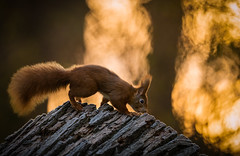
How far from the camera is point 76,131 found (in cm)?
246

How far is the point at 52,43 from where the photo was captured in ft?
17.7

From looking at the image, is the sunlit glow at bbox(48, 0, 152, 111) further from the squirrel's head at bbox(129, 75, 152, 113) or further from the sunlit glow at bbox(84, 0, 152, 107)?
the squirrel's head at bbox(129, 75, 152, 113)

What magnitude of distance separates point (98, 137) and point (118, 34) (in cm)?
378

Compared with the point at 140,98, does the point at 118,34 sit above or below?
above

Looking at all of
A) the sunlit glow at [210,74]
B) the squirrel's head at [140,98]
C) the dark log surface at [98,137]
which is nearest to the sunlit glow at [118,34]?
the sunlit glow at [210,74]

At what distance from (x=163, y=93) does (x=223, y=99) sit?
47.3 inches

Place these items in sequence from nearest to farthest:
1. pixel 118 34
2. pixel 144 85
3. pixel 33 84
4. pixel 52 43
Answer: pixel 33 84 < pixel 144 85 < pixel 52 43 < pixel 118 34

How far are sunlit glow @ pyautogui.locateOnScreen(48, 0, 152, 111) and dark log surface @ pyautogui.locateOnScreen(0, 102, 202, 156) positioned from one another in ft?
9.10

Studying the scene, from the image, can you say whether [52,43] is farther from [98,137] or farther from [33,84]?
[98,137]

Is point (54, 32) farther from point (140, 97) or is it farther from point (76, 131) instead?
point (76, 131)

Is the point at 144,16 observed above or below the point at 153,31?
above

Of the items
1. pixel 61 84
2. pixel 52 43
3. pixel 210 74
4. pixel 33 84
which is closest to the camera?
pixel 33 84

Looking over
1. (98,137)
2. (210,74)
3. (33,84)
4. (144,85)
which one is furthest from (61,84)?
(210,74)

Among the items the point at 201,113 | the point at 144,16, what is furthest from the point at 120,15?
the point at 201,113
